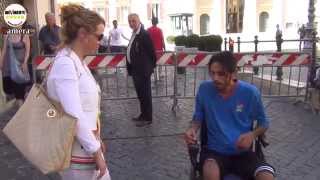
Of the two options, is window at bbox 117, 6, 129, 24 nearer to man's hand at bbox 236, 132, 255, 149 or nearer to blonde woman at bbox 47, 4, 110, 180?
man's hand at bbox 236, 132, 255, 149

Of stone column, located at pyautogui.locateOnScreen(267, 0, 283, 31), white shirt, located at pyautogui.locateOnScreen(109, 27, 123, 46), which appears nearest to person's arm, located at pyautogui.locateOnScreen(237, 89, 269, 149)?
white shirt, located at pyautogui.locateOnScreen(109, 27, 123, 46)

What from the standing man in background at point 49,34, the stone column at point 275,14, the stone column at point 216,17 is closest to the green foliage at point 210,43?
the standing man in background at point 49,34

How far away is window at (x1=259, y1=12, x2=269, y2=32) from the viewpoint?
63.1 metres

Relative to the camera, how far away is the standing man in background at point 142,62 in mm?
8609

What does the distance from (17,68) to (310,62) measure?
4895mm

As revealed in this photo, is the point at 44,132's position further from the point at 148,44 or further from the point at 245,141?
the point at 148,44

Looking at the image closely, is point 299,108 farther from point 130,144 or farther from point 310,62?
point 130,144

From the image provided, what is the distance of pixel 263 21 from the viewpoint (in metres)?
63.5

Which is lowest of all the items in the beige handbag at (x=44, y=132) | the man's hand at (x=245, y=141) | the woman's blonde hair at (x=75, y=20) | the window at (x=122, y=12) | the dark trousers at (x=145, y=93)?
the dark trousers at (x=145, y=93)

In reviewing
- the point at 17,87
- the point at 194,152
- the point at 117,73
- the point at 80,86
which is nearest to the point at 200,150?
the point at 194,152

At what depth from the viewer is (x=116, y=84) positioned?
11.9 metres

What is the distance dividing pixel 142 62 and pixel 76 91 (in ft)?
19.3

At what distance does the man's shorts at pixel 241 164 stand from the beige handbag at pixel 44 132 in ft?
4.79

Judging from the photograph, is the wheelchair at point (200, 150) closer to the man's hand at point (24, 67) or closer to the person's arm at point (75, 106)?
the person's arm at point (75, 106)
